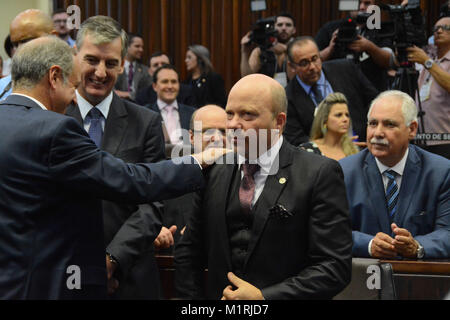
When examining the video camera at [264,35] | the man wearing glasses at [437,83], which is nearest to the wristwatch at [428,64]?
the man wearing glasses at [437,83]

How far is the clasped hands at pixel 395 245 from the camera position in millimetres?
2430

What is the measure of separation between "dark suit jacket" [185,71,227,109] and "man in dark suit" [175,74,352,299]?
365 centimetres

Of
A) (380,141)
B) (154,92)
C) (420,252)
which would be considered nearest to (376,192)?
(380,141)

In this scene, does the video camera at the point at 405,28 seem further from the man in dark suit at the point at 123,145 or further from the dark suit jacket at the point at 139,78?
the dark suit jacket at the point at 139,78

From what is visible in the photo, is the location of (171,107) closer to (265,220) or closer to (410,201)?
(410,201)

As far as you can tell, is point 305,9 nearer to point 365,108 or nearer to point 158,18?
point 158,18

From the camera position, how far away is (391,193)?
2725mm

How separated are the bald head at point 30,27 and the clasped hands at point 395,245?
5.73 ft

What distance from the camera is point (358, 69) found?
451cm

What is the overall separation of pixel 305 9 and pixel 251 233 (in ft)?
17.9

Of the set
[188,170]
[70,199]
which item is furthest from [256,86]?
[70,199]

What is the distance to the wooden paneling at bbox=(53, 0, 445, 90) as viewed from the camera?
6.79m

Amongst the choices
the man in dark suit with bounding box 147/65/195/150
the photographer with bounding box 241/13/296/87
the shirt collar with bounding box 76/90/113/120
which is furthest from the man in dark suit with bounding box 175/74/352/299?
the man in dark suit with bounding box 147/65/195/150

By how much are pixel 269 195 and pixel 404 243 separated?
0.85 metres
